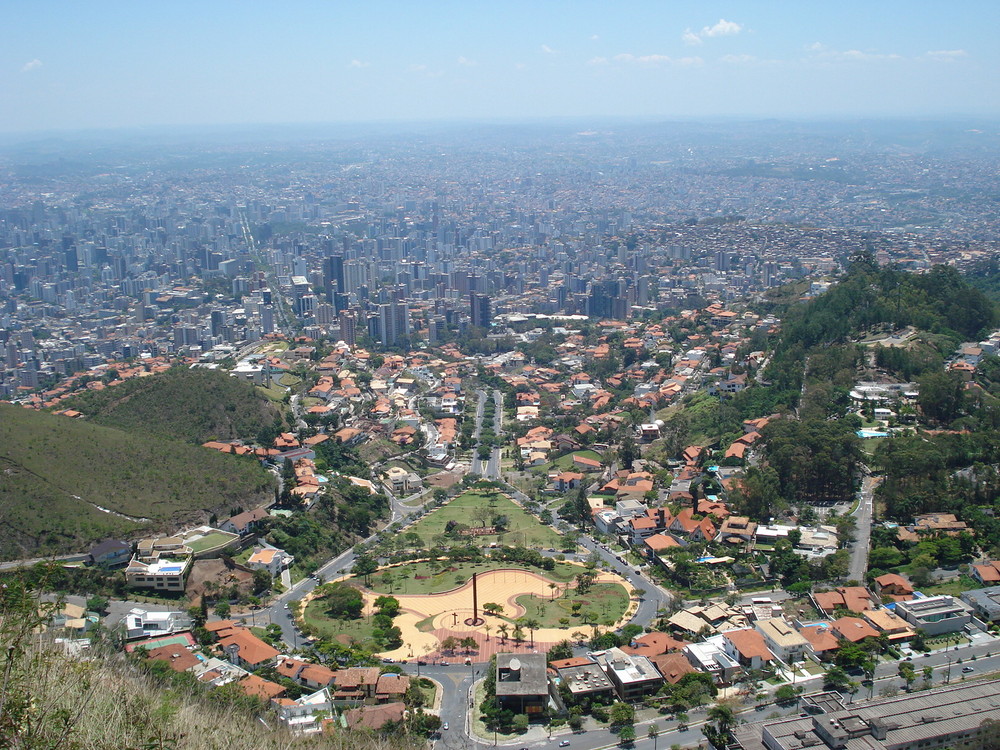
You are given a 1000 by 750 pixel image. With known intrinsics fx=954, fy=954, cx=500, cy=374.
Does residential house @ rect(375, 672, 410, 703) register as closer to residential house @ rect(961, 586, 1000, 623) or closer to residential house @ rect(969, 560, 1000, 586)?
residential house @ rect(961, 586, 1000, 623)

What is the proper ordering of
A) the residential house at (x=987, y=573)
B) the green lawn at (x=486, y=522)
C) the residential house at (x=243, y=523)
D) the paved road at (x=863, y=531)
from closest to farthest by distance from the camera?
the residential house at (x=987, y=573) < the paved road at (x=863, y=531) < the residential house at (x=243, y=523) < the green lawn at (x=486, y=522)

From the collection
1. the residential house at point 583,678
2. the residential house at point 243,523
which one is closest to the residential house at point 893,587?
the residential house at point 583,678

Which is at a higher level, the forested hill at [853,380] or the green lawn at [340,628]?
the forested hill at [853,380]

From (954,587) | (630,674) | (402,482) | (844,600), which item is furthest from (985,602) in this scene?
(402,482)

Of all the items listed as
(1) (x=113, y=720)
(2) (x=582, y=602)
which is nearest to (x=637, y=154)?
(2) (x=582, y=602)

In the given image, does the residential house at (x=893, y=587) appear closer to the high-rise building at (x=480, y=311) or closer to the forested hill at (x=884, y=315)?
the forested hill at (x=884, y=315)

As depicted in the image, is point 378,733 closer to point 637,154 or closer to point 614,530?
point 614,530

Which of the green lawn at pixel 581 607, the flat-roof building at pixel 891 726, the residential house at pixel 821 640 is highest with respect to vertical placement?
the flat-roof building at pixel 891 726

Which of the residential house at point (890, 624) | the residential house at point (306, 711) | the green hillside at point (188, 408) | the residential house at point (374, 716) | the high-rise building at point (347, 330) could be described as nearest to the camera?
the residential house at point (306, 711)
